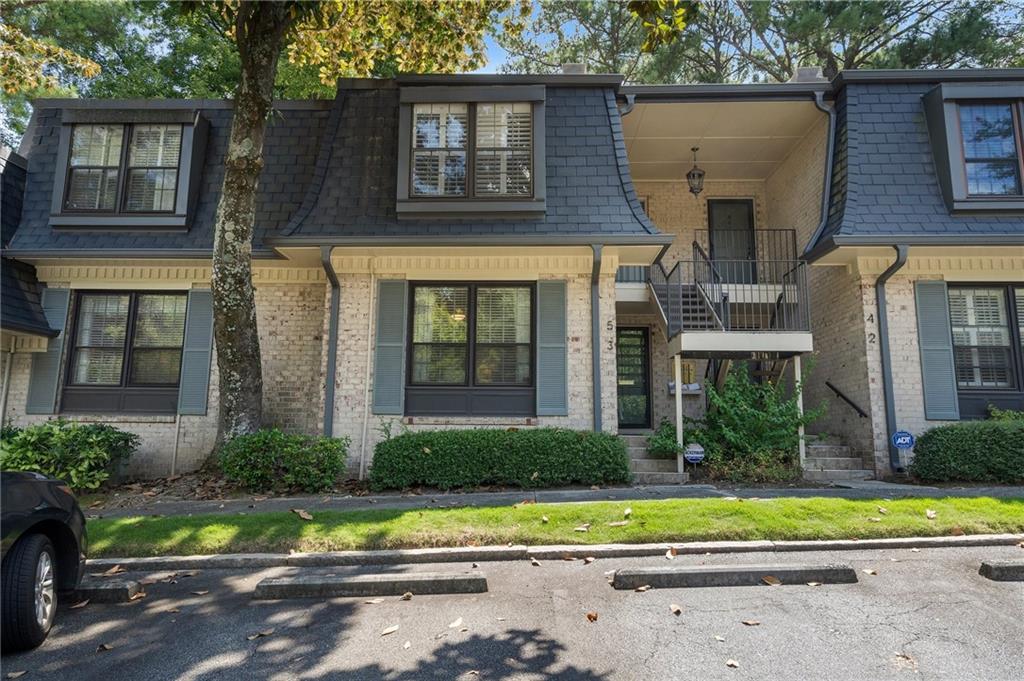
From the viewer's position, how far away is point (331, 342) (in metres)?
9.98

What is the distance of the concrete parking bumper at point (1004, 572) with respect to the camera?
501cm

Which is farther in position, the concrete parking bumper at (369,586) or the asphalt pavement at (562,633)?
the concrete parking bumper at (369,586)

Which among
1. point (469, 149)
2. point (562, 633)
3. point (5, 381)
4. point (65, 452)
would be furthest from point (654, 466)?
point (5, 381)

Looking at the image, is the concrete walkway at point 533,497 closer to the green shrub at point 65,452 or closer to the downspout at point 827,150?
the green shrub at point 65,452

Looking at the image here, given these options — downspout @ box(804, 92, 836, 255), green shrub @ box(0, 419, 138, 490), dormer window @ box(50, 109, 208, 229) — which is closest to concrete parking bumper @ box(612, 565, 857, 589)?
downspout @ box(804, 92, 836, 255)

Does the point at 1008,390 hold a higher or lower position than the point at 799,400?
higher

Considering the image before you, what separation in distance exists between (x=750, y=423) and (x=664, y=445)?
1370 mm

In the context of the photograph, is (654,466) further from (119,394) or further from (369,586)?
(119,394)

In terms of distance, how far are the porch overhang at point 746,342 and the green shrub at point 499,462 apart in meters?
2.27

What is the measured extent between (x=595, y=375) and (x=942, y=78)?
795cm

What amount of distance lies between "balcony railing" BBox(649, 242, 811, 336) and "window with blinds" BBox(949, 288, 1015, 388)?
231 cm

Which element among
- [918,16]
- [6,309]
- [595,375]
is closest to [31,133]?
[6,309]

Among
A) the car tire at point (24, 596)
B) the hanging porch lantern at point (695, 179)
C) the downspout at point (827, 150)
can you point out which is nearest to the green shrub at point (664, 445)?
the downspout at point (827, 150)

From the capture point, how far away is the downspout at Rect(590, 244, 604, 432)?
9.52m
